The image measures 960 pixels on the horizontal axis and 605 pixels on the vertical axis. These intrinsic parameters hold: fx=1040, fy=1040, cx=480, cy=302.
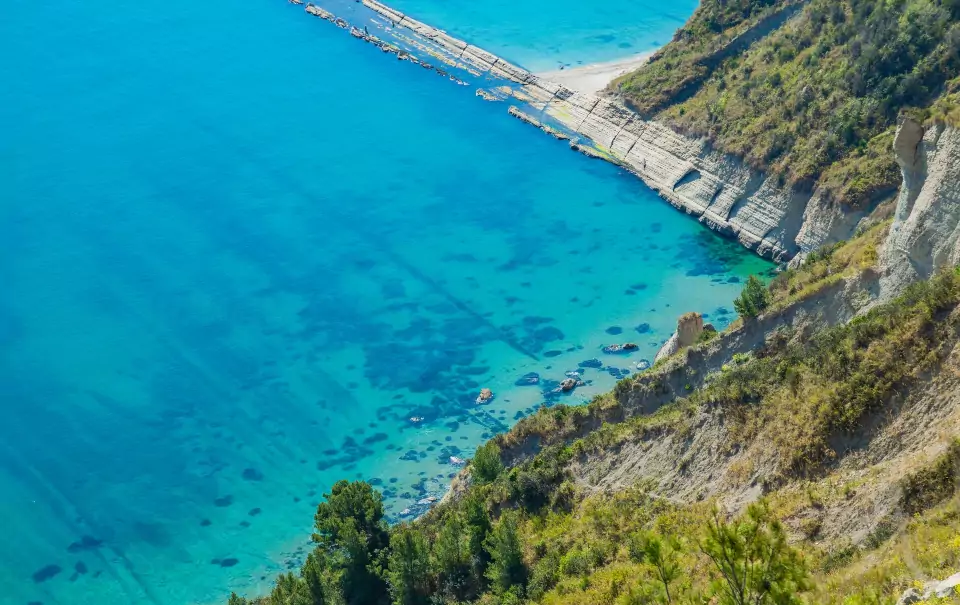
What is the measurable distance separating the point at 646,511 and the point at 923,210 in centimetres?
1755

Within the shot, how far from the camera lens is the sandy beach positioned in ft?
326

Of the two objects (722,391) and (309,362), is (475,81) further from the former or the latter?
(722,391)

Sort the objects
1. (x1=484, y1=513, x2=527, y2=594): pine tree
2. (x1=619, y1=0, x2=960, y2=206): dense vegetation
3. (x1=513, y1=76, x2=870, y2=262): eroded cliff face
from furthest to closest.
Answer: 1. (x1=513, y1=76, x2=870, y2=262): eroded cliff face
2. (x1=619, y1=0, x2=960, y2=206): dense vegetation
3. (x1=484, y1=513, x2=527, y2=594): pine tree

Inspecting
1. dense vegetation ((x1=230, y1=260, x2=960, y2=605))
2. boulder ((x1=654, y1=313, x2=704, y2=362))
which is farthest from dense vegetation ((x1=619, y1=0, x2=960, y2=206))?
dense vegetation ((x1=230, y1=260, x2=960, y2=605))

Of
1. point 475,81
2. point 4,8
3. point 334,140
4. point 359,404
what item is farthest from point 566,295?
point 4,8

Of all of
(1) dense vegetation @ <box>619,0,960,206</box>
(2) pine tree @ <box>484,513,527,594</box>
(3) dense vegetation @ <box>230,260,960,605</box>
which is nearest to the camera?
(3) dense vegetation @ <box>230,260,960,605</box>

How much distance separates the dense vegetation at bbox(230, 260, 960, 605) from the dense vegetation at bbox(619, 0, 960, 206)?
23.9 meters

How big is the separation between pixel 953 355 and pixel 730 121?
49.7 meters

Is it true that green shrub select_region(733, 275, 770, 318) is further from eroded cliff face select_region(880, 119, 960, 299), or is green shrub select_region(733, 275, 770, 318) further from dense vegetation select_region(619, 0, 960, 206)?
dense vegetation select_region(619, 0, 960, 206)

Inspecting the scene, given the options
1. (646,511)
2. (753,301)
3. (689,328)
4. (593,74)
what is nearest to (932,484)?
(646,511)

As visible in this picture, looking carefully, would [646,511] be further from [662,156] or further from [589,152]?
[589,152]

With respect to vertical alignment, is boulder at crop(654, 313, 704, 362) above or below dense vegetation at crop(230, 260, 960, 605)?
Answer: above

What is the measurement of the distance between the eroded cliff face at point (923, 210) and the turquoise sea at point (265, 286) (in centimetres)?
2182

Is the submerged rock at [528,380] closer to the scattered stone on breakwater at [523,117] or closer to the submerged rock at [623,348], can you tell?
the submerged rock at [623,348]
